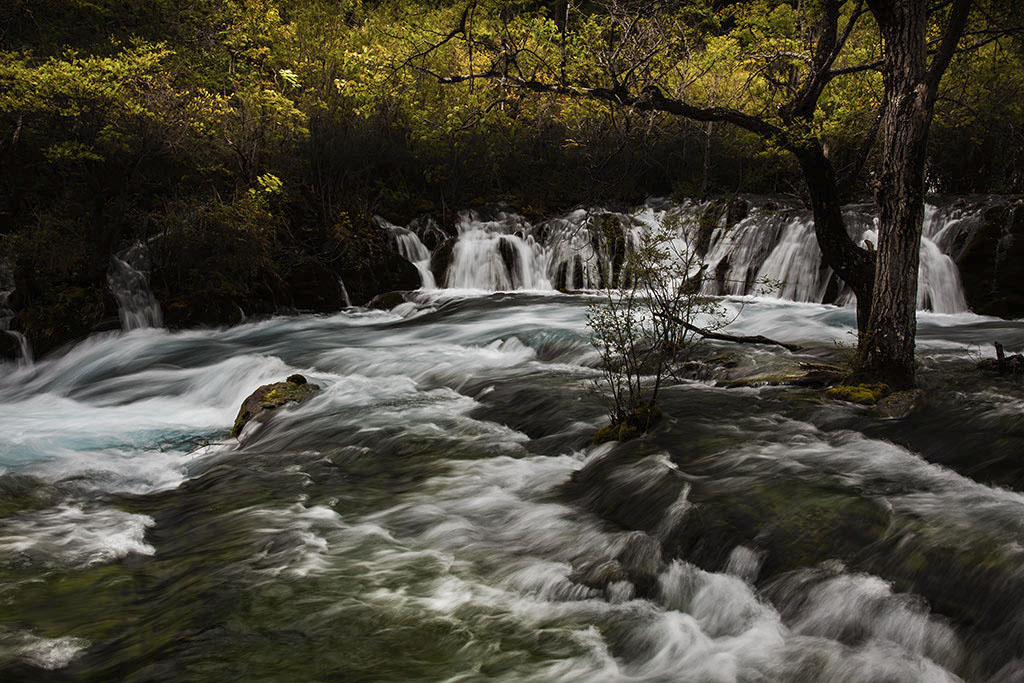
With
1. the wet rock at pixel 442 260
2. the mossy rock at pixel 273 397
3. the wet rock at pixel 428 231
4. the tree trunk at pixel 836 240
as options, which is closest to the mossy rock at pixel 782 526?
the tree trunk at pixel 836 240

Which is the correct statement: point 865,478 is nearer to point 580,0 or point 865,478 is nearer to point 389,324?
point 580,0

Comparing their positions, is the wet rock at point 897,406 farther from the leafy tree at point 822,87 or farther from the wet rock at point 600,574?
the wet rock at point 600,574

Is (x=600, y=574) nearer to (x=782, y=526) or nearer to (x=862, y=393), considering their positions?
(x=782, y=526)

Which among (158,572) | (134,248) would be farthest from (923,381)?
(134,248)

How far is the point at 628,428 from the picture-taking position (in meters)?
6.91

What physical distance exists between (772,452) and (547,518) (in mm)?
2303

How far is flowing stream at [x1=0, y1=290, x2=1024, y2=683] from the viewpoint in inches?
145

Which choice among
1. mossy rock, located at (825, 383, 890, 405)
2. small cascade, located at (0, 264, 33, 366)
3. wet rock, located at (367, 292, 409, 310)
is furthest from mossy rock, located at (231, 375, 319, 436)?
wet rock, located at (367, 292, 409, 310)

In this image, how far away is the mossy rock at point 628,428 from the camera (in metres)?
6.89

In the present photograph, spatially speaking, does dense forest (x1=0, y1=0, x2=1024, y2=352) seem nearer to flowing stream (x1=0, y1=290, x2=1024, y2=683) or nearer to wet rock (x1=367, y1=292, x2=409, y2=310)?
wet rock (x1=367, y1=292, x2=409, y2=310)

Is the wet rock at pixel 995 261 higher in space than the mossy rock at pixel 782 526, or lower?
higher

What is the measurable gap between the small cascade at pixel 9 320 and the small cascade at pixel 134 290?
5.49 ft

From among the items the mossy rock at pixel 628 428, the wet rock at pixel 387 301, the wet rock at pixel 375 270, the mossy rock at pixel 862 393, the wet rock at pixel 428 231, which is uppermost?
the wet rock at pixel 428 231

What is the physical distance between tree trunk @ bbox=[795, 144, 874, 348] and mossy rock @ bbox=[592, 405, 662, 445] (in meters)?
2.97
